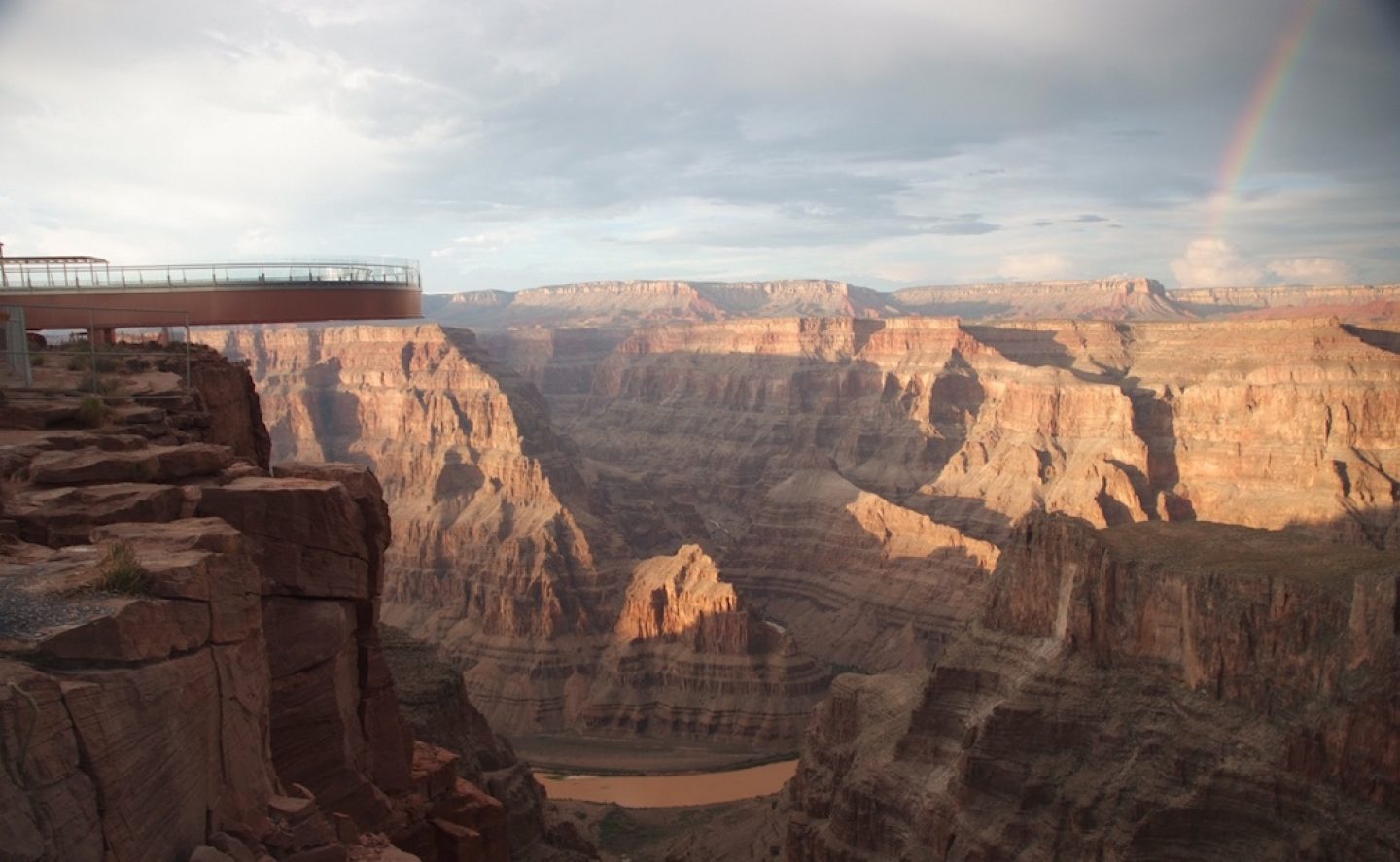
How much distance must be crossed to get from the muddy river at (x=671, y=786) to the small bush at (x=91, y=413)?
41.4 m

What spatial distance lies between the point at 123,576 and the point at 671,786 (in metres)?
50.7

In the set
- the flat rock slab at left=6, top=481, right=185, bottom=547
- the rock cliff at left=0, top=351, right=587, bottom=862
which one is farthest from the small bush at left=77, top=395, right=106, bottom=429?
the flat rock slab at left=6, top=481, right=185, bottom=547

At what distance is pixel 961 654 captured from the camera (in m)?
38.4

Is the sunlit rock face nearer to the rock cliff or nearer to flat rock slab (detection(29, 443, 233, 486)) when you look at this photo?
the rock cliff

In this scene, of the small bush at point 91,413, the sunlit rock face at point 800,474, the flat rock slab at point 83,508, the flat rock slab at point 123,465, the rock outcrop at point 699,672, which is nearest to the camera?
the flat rock slab at point 83,508

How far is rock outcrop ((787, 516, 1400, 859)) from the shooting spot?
28016 mm

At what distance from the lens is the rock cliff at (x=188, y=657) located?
9812 mm

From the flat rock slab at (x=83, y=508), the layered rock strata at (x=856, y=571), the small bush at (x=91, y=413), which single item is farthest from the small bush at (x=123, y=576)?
the layered rock strata at (x=856, y=571)

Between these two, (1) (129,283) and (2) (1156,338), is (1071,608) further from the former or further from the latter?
(2) (1156,338)

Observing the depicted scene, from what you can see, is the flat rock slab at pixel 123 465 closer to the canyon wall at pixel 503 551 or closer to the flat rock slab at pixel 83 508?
the flat rock slab at pixel 83 508

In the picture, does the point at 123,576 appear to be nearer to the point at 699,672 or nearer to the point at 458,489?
the point at 699,672

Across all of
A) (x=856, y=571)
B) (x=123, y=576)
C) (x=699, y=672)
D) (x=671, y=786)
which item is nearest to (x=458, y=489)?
(x=856, y=571)

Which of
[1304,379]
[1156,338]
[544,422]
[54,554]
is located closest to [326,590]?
[54,554]

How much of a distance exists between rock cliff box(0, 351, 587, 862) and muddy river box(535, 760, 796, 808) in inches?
1433
